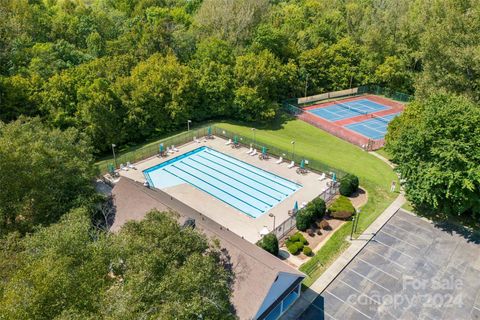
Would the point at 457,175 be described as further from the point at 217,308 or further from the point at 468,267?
the point at 217,308

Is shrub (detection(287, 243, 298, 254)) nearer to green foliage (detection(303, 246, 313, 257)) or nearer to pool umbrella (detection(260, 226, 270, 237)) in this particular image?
green foliage (detection(303, 246, 313, 257))

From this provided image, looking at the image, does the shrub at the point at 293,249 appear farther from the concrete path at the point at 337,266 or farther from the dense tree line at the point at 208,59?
the dense tree line at the point at 208,59

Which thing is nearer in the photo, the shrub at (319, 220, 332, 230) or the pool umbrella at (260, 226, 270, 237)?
the pool umbrella at (260, 226, 270, 237)

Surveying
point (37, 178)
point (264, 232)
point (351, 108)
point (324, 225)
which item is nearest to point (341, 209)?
point (324, 225)

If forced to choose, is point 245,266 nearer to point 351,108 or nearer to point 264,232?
point 264,232

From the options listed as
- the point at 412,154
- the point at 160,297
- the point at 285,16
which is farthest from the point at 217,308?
the point at 285,16

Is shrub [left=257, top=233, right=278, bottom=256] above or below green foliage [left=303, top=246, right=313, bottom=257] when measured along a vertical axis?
above

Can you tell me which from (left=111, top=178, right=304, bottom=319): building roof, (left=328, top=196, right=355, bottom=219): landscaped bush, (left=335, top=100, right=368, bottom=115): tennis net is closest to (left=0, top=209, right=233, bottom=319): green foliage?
(left=111, top=178, right=304, bottom=319): building roof
